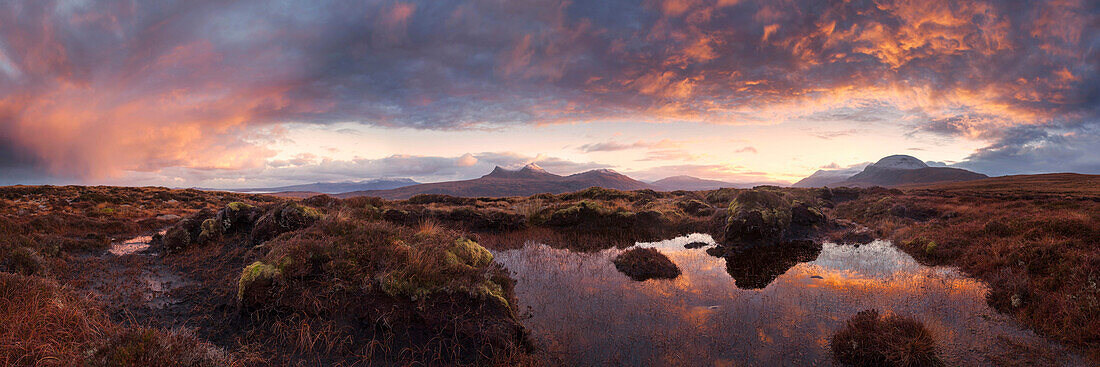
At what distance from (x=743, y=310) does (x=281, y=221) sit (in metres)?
15.1

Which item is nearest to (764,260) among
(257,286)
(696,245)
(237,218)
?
(696,245)

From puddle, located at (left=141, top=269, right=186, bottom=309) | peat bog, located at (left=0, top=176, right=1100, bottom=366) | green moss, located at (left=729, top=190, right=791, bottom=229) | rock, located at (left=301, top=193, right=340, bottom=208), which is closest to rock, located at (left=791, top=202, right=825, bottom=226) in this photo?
green moss, located at (left=729, top=190, right=791, bottom=229)

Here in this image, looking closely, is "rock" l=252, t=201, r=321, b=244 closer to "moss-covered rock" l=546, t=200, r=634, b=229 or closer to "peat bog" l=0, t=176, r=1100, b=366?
"peat bog" l=0, t=176, r=1100, b=366

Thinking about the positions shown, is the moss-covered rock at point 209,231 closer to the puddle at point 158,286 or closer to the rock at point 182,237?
the rock at point 182,237

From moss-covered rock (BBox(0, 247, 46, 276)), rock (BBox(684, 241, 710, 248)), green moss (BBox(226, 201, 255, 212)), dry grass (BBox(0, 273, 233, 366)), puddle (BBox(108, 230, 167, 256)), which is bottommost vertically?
rock (BBox(684, 241, 710, 248))

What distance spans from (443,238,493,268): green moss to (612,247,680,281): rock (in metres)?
4.55

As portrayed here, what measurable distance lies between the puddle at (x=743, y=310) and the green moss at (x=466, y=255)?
1.30m

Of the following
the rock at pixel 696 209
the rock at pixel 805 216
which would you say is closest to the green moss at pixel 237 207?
the rock at pixel 696 209

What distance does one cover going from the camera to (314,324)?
679cm

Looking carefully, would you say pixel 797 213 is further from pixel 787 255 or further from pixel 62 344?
pixel 62 344

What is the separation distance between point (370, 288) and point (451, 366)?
2.43 meters

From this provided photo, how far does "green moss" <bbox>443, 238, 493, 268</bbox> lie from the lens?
899 centimetres

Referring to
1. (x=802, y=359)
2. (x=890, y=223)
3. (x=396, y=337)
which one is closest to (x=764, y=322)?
A: (x=802, y=359)

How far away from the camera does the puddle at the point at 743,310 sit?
6.65 m
